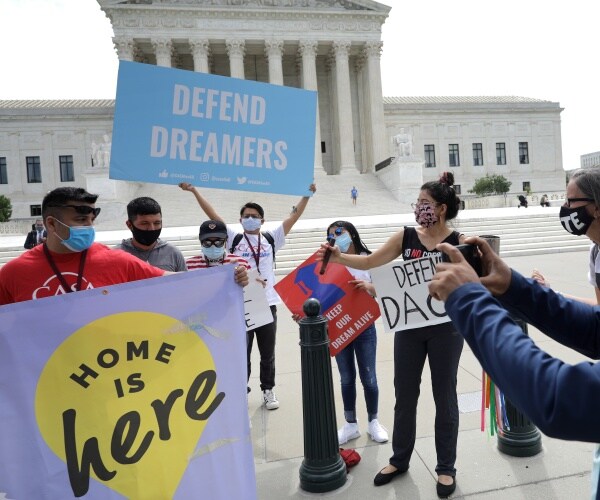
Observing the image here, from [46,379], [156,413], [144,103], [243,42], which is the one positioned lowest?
[156,413]

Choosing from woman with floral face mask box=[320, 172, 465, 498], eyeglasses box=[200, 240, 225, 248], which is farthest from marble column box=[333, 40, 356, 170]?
woman with floral face mask box=[320, 172, 465, 498]

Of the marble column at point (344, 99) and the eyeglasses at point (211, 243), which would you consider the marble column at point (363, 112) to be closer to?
the marble column at point (344, 99)

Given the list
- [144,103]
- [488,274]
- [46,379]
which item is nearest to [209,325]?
[46,379]

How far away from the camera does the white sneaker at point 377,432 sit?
338 cm

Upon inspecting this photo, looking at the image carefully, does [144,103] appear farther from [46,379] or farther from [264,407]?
[264,407]

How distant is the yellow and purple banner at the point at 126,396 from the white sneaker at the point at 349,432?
147cm

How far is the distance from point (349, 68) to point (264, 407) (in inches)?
1785

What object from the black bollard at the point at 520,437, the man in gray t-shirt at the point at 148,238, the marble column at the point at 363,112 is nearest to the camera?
the black bollard at the point at 520,437

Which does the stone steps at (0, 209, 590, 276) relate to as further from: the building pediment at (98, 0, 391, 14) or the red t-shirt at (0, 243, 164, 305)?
the building pediment at (98, 0, 391, 14)

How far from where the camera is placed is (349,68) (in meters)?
44.9

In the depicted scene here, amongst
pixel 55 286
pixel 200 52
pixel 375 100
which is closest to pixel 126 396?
pixel 55 286

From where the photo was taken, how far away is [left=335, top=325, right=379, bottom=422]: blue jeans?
349cm

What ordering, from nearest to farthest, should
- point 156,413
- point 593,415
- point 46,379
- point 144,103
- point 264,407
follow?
1. point 593,415
2. point 46,379
3. point 156,413
4. point 144,103
5. point 264,407

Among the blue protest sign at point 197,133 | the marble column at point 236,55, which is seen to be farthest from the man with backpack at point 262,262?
the marble column at point 236,55
